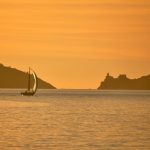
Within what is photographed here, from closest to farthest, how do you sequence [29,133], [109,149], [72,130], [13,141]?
[109,149] → [13,141] → [29,133] → [72,130]

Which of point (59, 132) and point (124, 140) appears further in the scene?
point (59, 132)

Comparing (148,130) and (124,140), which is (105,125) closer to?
(148,130)

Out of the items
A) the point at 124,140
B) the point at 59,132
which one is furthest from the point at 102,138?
the point at 59,132

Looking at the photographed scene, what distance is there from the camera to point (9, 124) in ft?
300

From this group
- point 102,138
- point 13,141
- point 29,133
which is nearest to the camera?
point 13,141

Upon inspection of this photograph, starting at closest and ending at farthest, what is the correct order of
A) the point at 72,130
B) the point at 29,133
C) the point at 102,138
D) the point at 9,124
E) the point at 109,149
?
1. the point at 109,149
2. the point at 102,138
3. the point at 29,133
4. the point at 72,130
5. the point at 9,124

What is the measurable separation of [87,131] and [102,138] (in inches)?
348

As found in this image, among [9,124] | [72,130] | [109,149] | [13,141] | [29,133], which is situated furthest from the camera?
[9,124]

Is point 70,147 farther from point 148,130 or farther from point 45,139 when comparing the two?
point 148,130

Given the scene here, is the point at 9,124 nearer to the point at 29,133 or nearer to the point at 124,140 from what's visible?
the point at 29,133

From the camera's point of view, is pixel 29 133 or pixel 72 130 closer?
pixel 29 133

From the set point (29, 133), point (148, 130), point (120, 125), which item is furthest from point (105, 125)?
point (29, 133)

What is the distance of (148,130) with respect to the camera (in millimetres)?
84375

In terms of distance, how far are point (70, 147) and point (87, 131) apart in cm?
1740
